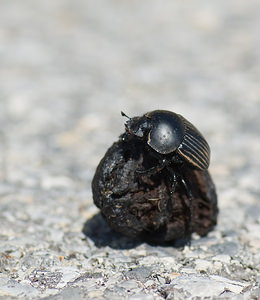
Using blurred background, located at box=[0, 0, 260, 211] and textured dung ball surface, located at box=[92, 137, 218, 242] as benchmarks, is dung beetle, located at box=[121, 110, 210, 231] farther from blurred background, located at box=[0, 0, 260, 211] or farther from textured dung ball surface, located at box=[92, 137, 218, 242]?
blurred background, located at box=[0, 0, 260, 211]

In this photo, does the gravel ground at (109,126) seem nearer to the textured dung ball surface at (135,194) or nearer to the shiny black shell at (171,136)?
the textured dung ball surface at (135,194)

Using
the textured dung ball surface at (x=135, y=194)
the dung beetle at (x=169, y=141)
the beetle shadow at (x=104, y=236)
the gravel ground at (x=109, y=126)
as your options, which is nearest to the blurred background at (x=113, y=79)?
the gravel ground at (x=109, y=126)

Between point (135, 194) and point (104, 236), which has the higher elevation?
point (135, 194)

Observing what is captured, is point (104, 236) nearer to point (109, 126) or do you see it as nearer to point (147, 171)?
point (147, 171)

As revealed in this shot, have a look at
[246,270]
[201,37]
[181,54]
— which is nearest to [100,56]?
[181,54]

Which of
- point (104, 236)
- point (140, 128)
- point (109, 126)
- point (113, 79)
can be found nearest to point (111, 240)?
point (104, 236)

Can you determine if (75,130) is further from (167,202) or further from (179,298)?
(179,298)

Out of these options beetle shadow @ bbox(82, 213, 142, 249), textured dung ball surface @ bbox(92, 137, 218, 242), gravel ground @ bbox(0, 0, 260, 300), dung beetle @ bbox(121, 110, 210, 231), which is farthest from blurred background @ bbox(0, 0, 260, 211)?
dung beetle @ bbox(121, 110, 210, 231)

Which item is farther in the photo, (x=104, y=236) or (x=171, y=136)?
(x=104, y=236)
